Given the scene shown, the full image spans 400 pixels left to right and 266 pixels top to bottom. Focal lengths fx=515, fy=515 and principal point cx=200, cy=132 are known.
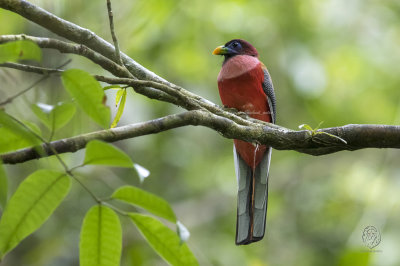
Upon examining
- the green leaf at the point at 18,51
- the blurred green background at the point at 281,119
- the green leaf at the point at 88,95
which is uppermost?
the green leaf at the point at 18,51

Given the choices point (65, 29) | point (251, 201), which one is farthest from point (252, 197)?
point (65, 29)

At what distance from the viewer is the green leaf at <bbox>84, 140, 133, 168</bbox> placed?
123 centimetres

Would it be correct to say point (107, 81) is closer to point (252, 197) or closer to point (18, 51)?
point (18, 51)

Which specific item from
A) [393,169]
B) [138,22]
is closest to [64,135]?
[138,22]

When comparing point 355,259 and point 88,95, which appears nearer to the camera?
point 88,95

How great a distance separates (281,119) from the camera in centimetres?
636

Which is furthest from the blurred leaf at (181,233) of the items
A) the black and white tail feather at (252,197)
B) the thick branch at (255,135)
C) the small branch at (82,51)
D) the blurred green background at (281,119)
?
the blurred green background at (281,119)

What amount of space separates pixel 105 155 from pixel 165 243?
401mm

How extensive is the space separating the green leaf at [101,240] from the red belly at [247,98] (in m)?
2.42

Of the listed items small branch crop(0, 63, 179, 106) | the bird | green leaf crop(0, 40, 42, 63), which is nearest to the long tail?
the bird

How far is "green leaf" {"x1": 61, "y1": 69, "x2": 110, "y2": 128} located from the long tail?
81.3 inches

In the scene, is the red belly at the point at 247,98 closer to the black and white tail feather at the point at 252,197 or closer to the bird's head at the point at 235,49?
the black and white tail feather at the point at 252,197

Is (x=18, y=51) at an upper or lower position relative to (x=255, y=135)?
upper

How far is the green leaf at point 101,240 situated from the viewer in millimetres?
1431
